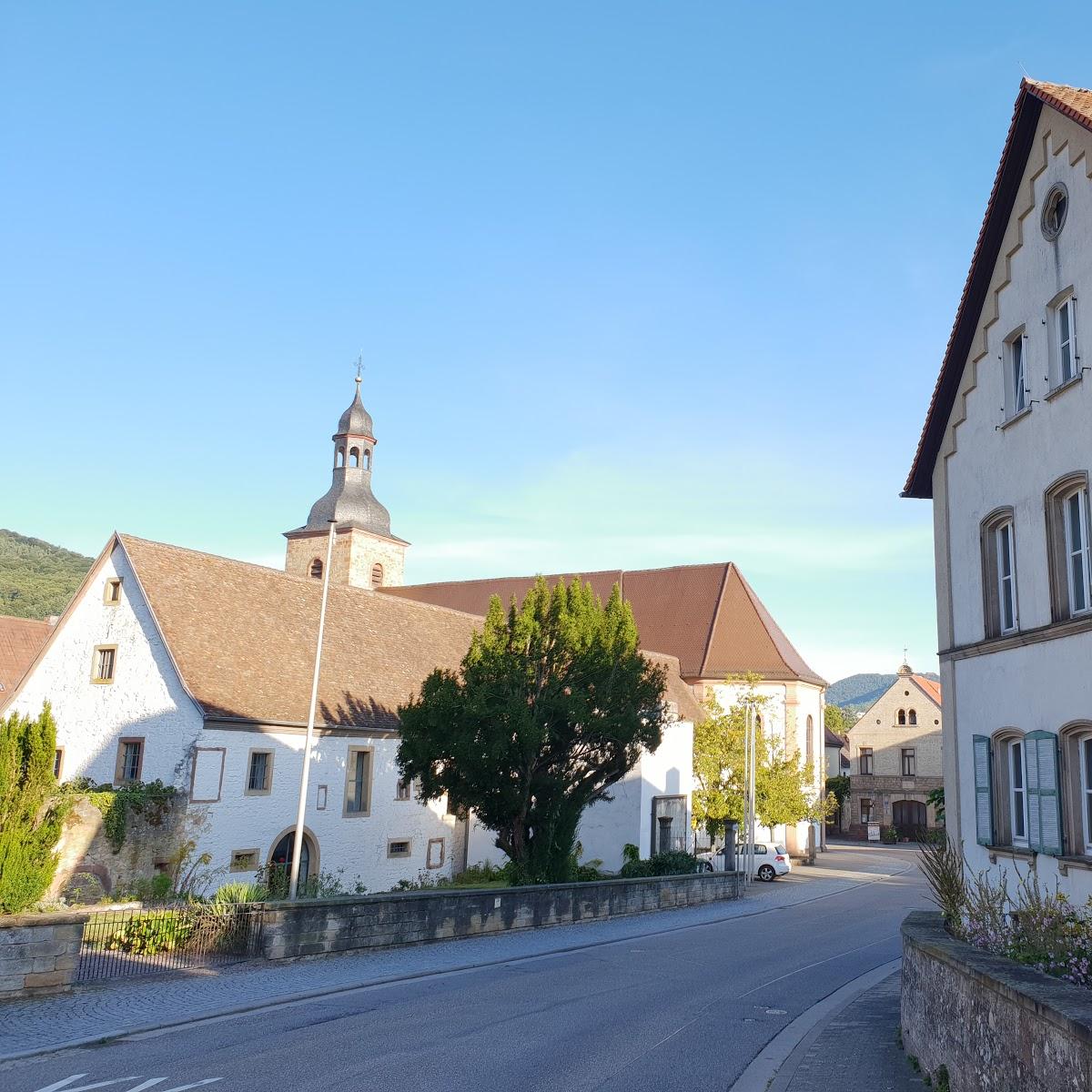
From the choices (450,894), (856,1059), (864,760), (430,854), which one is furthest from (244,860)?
(864,760)

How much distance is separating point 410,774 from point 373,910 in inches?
228

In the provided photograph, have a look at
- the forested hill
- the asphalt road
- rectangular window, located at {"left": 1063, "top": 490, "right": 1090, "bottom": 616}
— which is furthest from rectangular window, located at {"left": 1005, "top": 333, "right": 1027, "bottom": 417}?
the forested hill

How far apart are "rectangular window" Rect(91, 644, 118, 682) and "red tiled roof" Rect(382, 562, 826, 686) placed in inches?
809

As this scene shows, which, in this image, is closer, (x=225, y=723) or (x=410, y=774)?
(x=410, y=774)

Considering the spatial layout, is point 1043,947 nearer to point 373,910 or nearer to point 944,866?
point 944,866

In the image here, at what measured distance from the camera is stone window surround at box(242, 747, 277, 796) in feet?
86.1

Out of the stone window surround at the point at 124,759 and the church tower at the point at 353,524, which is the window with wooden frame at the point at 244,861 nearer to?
Result: the stone window surround at the point at 124,759

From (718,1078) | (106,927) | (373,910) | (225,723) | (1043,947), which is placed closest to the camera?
(1043,947)

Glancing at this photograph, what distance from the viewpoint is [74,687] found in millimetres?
29156

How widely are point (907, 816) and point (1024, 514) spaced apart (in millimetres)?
56798

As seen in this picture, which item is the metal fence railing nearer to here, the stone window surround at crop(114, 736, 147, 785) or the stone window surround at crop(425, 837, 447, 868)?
the stone window surround at crop(114, 736, 147, 785)

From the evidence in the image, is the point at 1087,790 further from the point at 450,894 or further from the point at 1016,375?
the point at 450,894

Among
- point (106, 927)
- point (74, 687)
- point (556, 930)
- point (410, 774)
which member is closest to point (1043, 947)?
point (106, 927)

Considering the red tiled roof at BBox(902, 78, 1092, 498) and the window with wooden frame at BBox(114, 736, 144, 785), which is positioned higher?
the red tiled roof at BBox(902, 78, 1092, 498)
